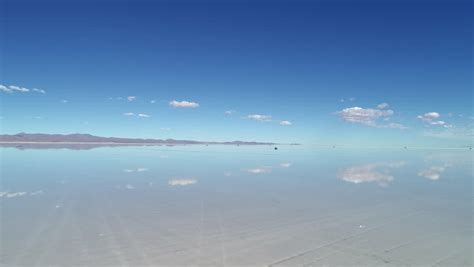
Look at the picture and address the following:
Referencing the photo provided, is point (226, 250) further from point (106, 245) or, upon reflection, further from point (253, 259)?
point (106, 245)

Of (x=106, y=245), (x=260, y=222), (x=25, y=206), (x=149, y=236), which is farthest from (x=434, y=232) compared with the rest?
(x=25, y=206)

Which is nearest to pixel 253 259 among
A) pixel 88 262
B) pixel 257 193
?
pixel 88 262

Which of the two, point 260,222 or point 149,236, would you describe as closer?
point 149,236

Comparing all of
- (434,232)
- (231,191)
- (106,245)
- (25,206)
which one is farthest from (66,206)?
(434,232)

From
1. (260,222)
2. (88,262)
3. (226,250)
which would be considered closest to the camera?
(88,262)

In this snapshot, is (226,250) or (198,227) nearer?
(226,250)

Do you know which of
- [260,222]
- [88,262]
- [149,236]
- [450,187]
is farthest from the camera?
[450,187]

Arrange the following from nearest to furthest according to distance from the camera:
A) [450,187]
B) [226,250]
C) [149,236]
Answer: [226,250] → [149,236] → [450,187]

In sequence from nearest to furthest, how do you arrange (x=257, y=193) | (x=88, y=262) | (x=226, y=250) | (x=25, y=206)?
(x=88, y=262) < (x=226, y=250) < (x=25, y=206) < (x=257, y=193)

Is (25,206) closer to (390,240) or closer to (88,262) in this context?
(88,262)
